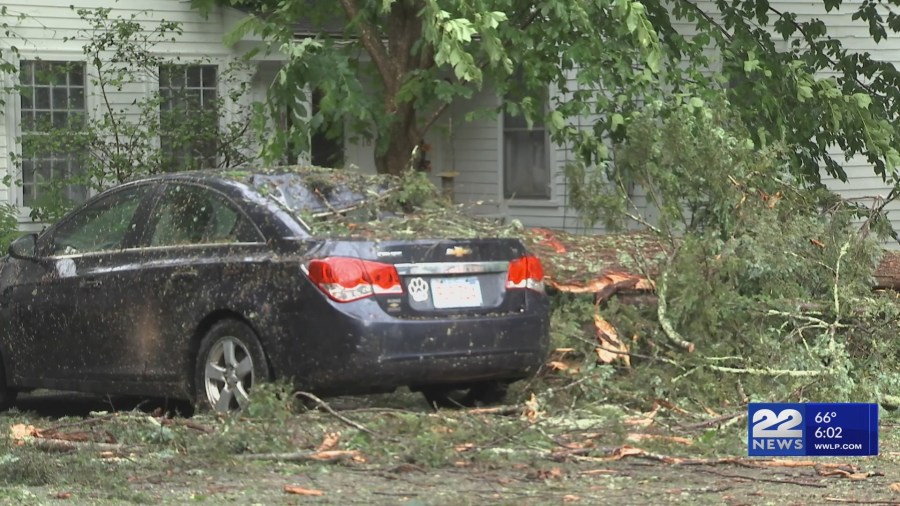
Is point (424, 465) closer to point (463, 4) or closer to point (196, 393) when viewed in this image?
point (196, 393)

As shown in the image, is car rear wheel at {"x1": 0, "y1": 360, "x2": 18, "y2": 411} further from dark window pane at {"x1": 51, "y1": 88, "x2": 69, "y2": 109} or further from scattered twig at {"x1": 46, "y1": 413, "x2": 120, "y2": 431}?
dark window pane at {"x1": 51, "y1": 88, "x2": 69, "y2": 109}

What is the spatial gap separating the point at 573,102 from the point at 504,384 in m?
3.50

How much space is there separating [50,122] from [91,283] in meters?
7.94

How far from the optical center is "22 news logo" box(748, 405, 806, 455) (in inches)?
299

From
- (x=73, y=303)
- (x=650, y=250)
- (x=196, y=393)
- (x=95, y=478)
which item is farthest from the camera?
(x=650, y=250)

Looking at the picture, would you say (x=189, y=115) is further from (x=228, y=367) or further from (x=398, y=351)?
(x=398, y=351)

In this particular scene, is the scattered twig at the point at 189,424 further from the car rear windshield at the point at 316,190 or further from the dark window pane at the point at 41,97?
the dark window pane at the point at 41,97

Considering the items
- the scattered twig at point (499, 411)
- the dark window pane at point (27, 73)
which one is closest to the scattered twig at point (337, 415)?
the scattered twig at point (499, 411)

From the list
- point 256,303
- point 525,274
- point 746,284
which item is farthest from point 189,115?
point 256,303

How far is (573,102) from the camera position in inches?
468

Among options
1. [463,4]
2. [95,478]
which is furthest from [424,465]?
[463,4]

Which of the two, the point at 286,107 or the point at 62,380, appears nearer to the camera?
the point at 62,380

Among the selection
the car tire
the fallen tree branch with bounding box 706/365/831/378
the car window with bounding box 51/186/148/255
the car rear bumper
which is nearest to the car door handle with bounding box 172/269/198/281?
the car tire

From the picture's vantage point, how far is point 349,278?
26.8 ft
